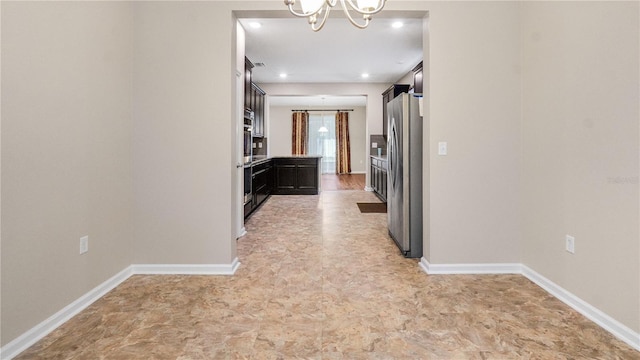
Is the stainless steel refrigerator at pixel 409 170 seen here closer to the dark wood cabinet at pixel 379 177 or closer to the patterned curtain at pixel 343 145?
the dark wood cabinet at pixel 379 177

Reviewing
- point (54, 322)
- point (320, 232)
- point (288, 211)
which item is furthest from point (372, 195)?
point (54, 322)

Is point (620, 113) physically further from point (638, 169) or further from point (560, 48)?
point (560, 48)

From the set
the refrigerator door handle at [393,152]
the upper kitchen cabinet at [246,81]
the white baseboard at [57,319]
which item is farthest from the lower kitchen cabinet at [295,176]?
the white baseboard at [57,319]

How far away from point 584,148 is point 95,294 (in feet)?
11.4

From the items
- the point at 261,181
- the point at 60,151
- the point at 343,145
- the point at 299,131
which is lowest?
the point at 261,181

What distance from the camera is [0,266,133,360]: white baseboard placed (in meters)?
1.77

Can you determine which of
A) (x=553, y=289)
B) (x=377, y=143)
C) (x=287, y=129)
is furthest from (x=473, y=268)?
(x=287, y=129)

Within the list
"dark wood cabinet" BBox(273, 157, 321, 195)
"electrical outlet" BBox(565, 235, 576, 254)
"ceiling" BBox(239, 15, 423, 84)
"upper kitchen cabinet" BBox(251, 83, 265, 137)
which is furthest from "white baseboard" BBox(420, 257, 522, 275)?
"dark wood cabinet" BBox(273, 157, 321, 195)

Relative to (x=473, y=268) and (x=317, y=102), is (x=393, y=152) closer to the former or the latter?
(x=473, y=268)

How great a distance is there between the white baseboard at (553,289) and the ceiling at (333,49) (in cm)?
241

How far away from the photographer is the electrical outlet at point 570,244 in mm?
2344

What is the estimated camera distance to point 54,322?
6.69ft

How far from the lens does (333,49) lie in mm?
5520

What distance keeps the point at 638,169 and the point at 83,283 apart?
136 inches
